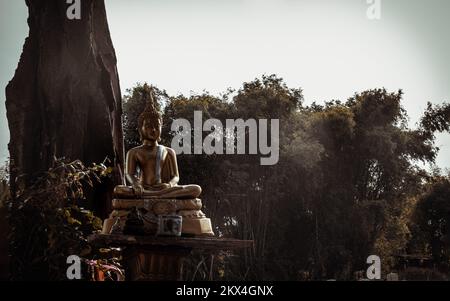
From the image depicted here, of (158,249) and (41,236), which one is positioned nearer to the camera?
(158,249)

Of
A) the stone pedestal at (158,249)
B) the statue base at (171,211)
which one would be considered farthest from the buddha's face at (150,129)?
the stone pedestal at (158,249)

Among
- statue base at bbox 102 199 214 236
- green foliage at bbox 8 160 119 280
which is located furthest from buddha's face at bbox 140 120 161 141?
green foliage at bbox 8 160 119 280

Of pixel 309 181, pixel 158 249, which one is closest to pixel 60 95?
pixel 158 249

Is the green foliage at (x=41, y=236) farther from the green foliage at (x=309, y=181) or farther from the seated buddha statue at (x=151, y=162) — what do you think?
the green foliage at (x=309, y=181)

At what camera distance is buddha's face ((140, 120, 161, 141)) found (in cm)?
730

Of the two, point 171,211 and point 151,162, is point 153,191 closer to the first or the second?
point 171,211

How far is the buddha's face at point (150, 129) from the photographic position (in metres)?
7.30

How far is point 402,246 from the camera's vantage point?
22156mm

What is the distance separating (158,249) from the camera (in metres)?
5.69

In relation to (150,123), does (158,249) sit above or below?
below

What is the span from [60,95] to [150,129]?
2320 mm

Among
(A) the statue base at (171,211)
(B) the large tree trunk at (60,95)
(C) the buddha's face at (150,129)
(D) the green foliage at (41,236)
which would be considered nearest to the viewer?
(D) the green foliage at (41,236)

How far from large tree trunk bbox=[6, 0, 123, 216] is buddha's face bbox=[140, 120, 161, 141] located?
1.86 meters
